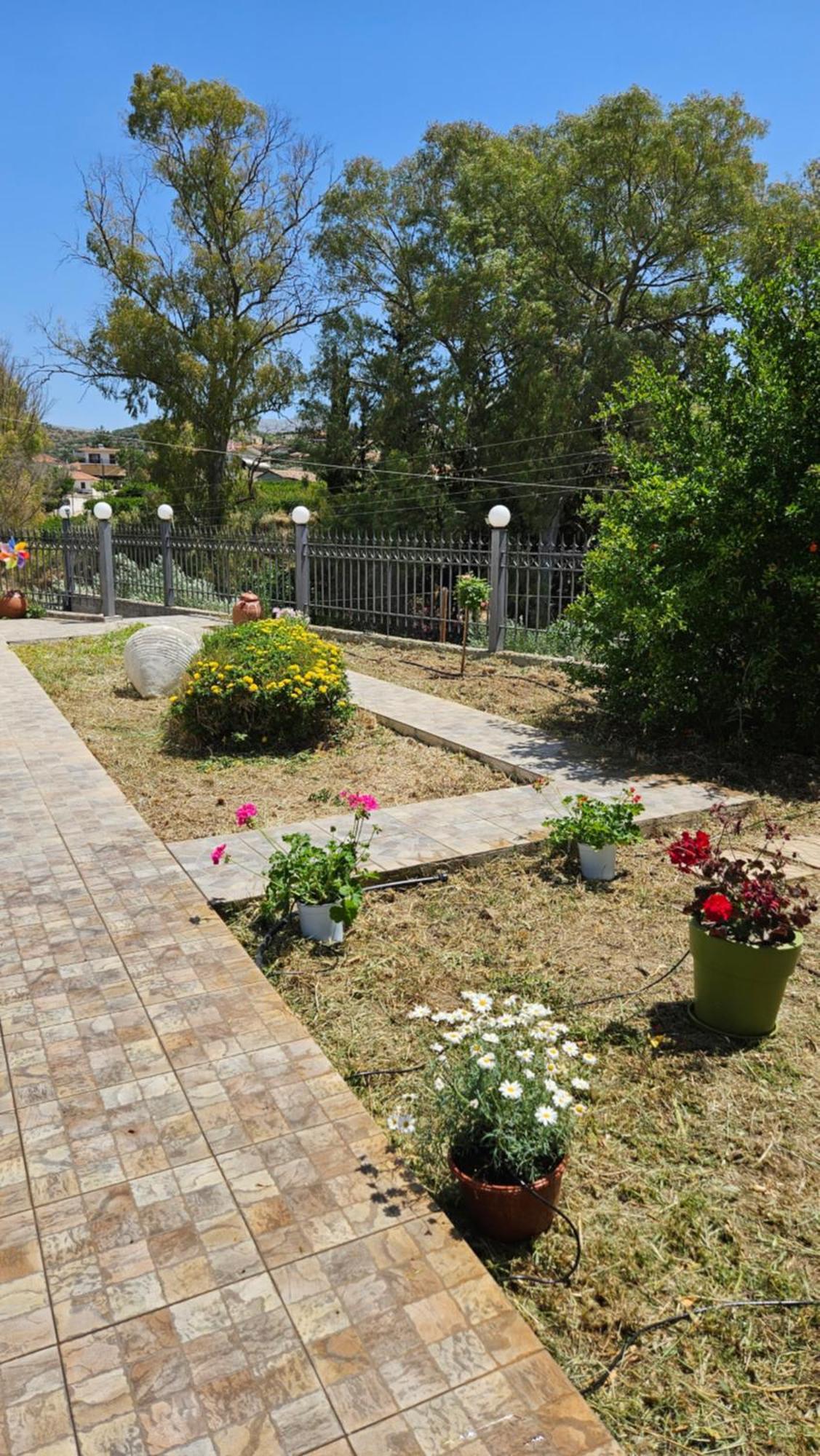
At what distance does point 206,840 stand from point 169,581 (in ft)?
42.9

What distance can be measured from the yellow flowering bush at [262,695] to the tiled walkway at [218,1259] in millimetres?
3487

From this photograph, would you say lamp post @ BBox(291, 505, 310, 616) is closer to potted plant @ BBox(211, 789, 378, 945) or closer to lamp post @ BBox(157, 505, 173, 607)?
lamp post @ BBox(157, 505, 173, 607)

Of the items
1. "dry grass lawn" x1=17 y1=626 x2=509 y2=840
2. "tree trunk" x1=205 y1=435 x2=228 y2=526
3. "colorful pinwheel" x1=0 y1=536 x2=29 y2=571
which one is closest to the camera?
"dry grass lawn" x1=17 y1=626 x2=509 y2=840

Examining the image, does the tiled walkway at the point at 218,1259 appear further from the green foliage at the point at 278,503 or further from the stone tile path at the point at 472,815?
the green foliage at the point at 278,503

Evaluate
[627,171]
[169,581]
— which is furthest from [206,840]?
[627,171]

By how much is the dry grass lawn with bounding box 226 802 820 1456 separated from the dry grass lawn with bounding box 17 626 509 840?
4.65 feet

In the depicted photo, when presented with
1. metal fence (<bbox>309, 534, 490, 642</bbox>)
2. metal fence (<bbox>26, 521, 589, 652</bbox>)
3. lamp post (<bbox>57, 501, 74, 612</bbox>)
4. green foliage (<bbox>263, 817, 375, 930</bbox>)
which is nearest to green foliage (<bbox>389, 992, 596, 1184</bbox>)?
green foliage (<bbox>263, 817, 375, 930</bbox>)

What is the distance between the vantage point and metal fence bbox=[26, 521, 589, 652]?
441 inches

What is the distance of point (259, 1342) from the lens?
1891 mm

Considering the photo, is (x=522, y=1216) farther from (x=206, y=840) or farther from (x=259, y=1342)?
(x=206, y=840)

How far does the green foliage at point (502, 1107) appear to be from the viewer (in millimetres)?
2234

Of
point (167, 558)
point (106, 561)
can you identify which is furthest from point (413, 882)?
point (106, 561)

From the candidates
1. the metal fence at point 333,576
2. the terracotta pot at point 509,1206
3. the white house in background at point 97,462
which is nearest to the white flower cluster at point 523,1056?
the terracotta pot at point 509,1206

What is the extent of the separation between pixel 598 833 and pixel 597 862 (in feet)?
0.53
